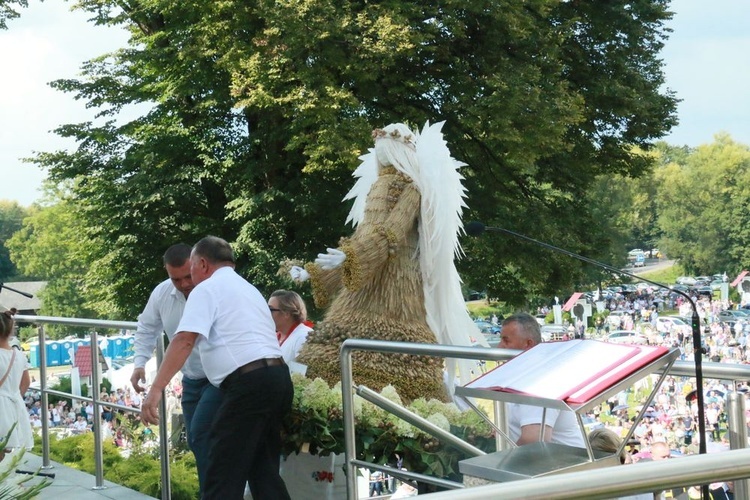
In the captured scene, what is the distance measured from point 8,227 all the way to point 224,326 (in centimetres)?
11224

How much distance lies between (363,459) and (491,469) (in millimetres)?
1879

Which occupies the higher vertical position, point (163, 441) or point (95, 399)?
point (95, 399)

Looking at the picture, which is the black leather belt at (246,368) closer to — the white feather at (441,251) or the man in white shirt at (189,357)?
the man in white shirt at (189,357)

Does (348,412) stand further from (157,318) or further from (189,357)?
(157,318)

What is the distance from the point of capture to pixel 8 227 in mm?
109312

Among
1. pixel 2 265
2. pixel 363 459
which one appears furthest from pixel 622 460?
pixel 2 265

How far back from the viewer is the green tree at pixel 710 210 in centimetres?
7262

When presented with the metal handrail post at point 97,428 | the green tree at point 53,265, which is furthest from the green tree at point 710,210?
the metal handrail post at point 97,428

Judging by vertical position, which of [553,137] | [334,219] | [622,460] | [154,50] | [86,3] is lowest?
[622,460]

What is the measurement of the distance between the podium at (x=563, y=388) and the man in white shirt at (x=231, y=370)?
5.96 feet

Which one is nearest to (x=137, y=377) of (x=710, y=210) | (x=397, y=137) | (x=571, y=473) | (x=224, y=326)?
(x=224, y=326)

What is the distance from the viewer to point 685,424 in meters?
3.16

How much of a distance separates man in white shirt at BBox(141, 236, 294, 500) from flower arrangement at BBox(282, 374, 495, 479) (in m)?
0.41

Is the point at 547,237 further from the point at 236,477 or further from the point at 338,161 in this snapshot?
the point at 236,477
